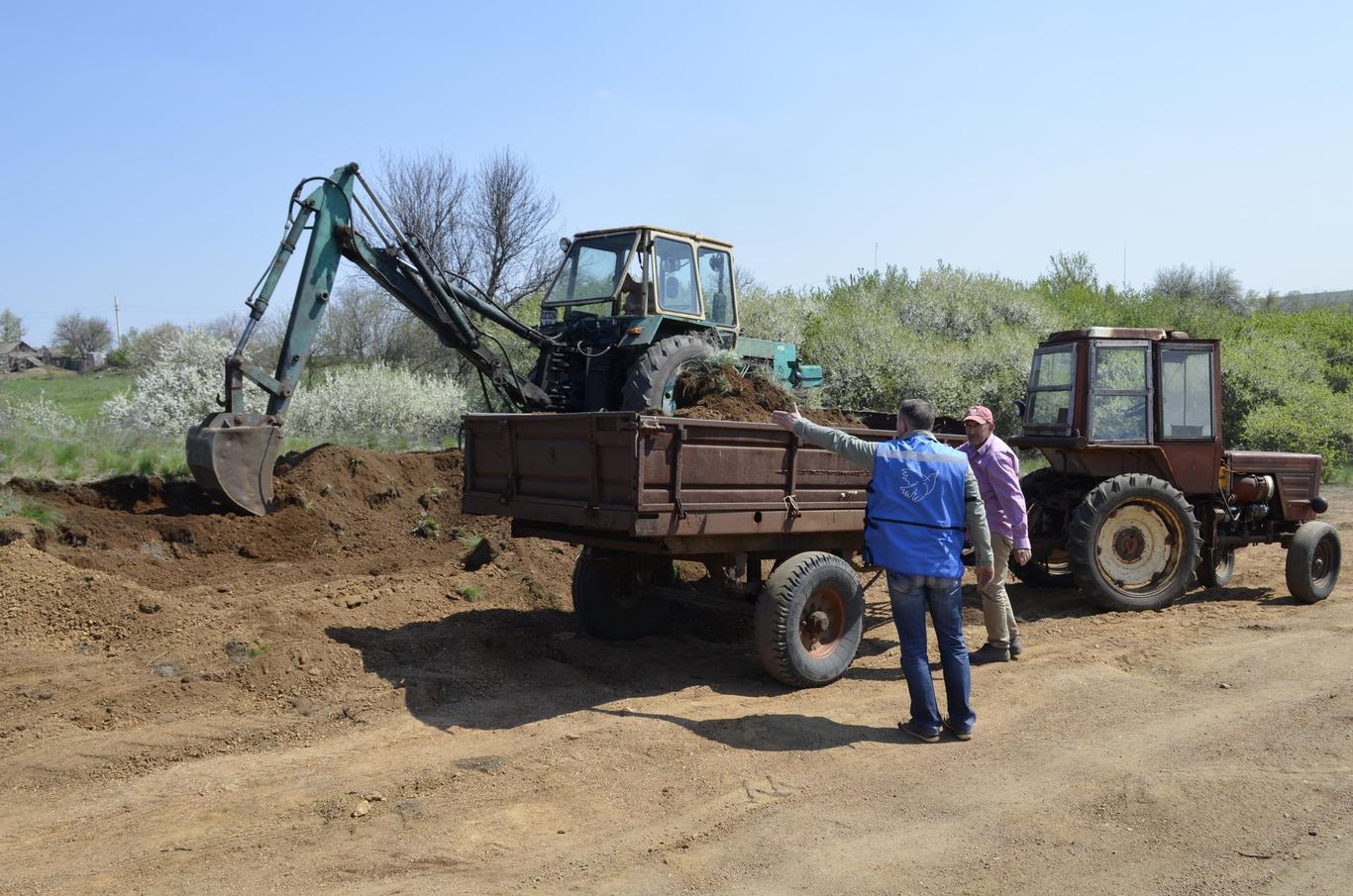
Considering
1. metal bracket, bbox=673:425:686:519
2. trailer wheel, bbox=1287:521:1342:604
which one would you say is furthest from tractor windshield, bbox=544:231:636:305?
trailer wheel, bbox=1287:521:1342:604

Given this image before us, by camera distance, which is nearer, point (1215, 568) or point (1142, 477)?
point (1142, 477)

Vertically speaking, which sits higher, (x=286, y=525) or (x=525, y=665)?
(x=286, y=525)

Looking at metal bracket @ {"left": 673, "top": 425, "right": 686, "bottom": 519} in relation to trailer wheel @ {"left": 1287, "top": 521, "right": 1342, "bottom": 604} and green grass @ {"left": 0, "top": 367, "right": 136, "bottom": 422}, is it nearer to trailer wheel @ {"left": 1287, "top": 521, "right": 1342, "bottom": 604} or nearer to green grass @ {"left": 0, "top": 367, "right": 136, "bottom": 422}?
trailer wheel @ {"left": 1287, "top": 521, "right": 1342, "bottom": 604}

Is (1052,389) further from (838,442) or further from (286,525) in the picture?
(286,525)

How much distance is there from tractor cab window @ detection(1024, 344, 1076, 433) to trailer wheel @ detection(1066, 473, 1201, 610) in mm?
812

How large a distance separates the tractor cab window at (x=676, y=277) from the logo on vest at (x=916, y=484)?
5213mm

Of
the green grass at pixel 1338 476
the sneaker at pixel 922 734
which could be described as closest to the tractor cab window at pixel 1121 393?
the sneaker at pixel 922 734

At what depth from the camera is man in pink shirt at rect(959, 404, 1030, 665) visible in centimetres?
677

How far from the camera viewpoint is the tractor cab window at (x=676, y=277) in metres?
10.3

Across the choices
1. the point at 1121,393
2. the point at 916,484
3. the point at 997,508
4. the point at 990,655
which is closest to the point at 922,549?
the point at 916,484

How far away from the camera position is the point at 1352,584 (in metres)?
10.1

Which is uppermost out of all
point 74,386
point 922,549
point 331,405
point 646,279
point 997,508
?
point 74,386

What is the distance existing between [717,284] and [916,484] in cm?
581

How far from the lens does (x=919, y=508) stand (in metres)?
5.40
